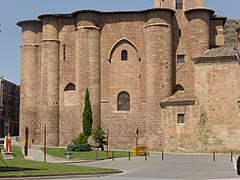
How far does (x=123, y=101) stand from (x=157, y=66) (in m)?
5.56

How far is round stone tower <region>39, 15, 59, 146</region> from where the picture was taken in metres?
47.2

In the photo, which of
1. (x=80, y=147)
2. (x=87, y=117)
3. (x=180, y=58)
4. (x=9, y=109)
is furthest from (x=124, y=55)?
(x=9, y=109)

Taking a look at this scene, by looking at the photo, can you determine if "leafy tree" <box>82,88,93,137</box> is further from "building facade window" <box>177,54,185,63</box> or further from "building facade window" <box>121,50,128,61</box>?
"building facade window" <box>177,54,185,63</box>

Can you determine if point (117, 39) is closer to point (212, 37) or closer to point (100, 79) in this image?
point (100, 79)

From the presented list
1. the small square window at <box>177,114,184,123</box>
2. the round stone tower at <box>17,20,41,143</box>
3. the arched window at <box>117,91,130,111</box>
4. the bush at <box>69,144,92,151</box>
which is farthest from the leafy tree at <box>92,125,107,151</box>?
the round stone tower at <box>17,20,41,143</box>

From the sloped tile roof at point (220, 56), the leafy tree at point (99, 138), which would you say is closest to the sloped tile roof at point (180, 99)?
the sloped tile roof at point (220, 56)

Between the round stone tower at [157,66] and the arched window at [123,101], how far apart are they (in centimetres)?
280

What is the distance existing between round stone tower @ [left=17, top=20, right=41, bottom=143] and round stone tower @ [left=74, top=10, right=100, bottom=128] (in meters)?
6.50

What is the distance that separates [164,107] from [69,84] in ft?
40.0

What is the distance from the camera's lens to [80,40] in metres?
46.4

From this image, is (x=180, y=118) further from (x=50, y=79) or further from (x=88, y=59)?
(x=50, y=79)

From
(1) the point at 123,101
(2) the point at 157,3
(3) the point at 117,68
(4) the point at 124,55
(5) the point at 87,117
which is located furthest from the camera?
(2) the point at 157,3

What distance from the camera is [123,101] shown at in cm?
4647

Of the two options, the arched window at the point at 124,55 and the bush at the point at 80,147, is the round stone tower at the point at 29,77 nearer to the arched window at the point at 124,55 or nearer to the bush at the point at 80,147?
the arched window at the point at 124,55
